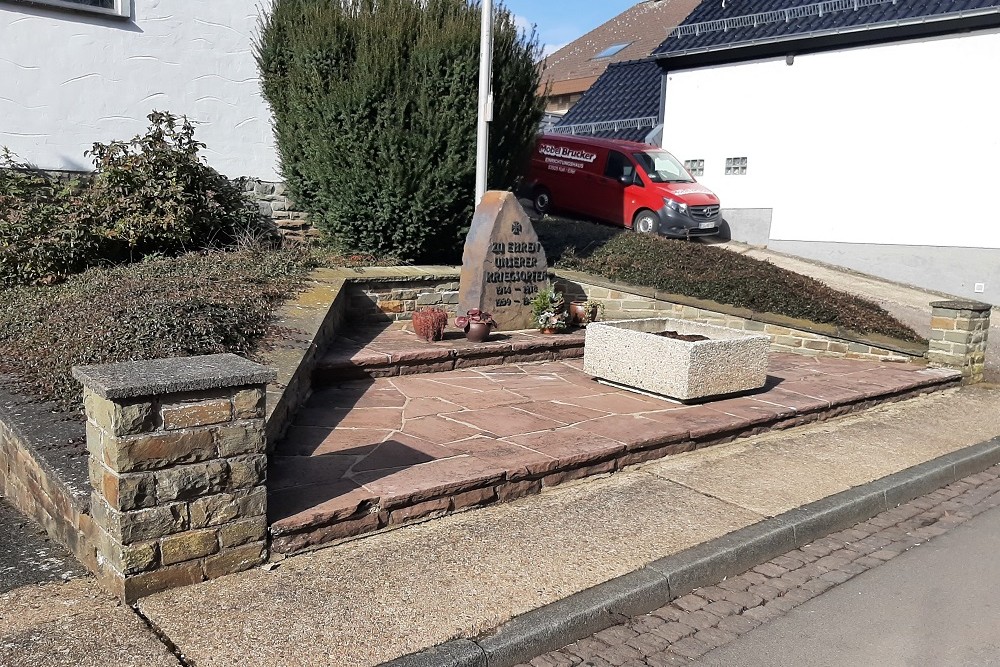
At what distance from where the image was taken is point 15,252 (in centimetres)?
766

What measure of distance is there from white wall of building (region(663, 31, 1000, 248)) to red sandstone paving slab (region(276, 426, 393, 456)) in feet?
40.8

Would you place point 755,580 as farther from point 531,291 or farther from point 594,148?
point 594,148

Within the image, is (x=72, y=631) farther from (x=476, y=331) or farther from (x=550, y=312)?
(x=550, y=312)

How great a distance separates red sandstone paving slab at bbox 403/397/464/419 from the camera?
6051 millimetres

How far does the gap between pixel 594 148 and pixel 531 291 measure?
26.0 ft

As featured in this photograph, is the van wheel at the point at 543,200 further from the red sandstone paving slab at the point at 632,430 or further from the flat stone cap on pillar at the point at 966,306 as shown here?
the red sandstone paving slab at the point at 632,430

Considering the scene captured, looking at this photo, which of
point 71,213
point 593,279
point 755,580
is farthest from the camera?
point 593,279

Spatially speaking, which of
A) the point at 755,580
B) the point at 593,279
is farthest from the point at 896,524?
the point at 593,279

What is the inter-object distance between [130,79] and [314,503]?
7.69 metres

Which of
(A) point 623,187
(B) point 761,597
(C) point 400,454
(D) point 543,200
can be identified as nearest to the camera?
(B) point 761,597

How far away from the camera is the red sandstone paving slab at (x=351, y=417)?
566 cm

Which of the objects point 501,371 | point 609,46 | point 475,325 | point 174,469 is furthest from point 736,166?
point 174,469

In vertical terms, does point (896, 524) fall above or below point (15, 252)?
below

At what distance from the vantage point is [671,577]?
3.94 metres
